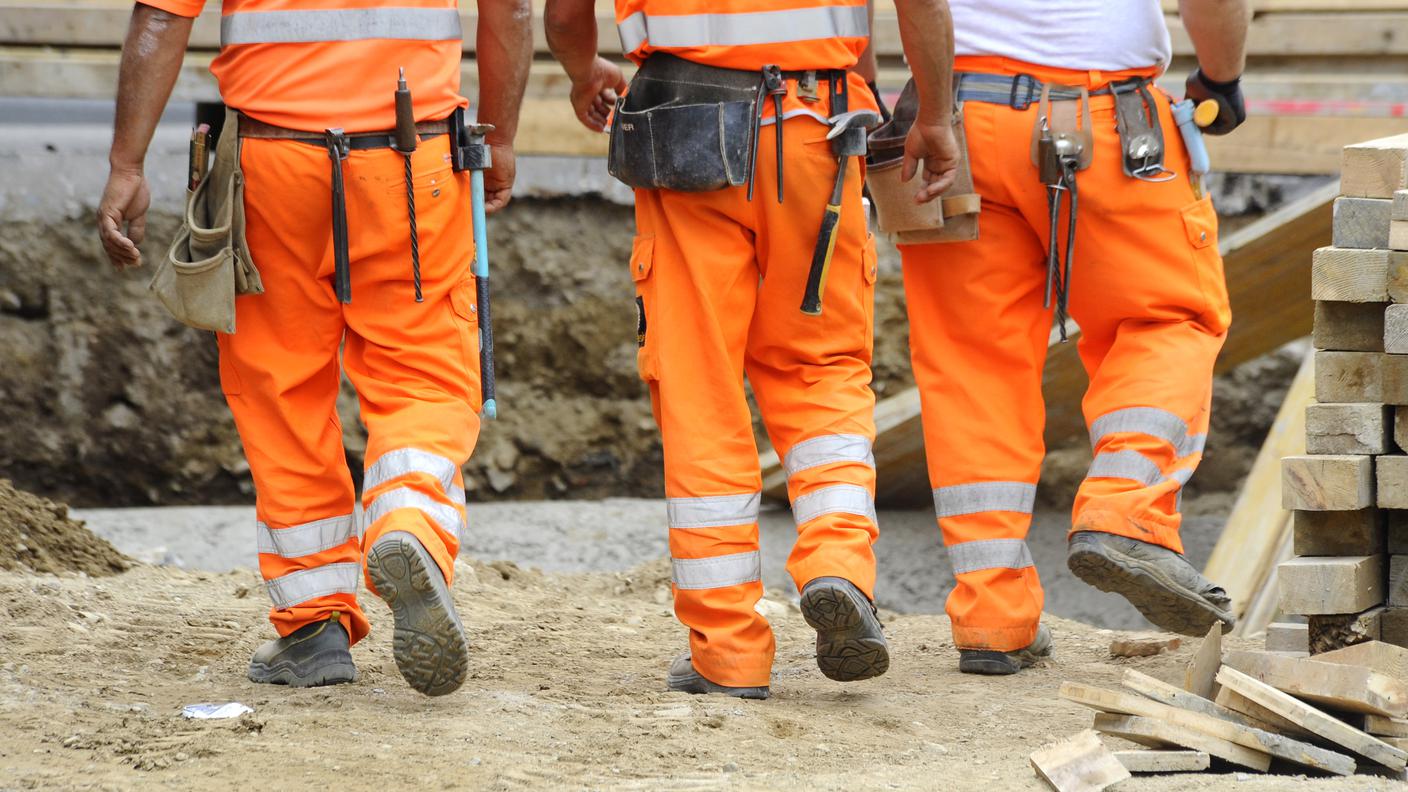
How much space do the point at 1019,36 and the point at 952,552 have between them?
1.30 metres

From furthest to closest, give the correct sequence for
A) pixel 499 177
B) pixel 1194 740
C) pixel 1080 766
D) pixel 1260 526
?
pixel 1260 526
pixel 499 177
pixel 1194 740
pixel 1080 766

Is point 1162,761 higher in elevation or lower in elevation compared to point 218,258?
lower

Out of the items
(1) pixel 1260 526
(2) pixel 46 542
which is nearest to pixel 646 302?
(2) pixel 46 542

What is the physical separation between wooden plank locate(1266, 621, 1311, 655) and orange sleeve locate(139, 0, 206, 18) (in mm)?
2967

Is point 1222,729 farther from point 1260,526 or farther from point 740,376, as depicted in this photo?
point 1260,526

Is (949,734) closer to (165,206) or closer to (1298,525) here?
(1298,525)

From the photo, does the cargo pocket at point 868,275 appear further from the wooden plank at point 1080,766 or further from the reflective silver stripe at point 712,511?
the wooden plank at point 1080,766

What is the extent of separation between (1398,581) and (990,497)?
38.3 inches

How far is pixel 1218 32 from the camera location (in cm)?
402

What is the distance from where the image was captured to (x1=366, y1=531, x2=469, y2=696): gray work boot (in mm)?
3346

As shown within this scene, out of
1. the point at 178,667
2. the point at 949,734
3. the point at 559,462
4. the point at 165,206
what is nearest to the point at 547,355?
the point at 559,462

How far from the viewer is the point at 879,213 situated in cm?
410

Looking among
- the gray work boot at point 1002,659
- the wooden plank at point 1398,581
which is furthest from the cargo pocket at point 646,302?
the wooden plank at point 1398,581

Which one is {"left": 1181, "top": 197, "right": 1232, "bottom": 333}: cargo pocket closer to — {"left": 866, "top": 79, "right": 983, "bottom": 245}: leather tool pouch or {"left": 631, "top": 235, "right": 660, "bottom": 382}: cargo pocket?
{"left": 866, "top": 79, "right": 983, "bottom": 245}: leather tool pouch
